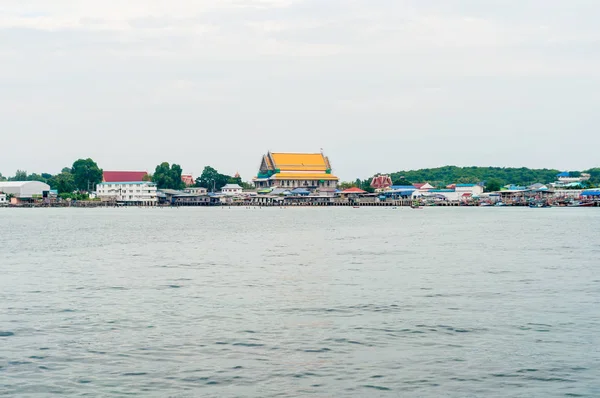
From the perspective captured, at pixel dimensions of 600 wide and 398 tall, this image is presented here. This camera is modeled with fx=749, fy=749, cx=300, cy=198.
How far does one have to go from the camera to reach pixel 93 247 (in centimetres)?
4200

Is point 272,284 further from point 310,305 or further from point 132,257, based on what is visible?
point 132,257

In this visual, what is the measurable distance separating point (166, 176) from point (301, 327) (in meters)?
158

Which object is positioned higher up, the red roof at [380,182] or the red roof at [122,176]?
the red roof at [122,176]

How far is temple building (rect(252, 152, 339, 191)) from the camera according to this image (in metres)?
189

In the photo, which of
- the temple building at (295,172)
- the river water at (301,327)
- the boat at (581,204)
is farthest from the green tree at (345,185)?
the river water at (301,327)

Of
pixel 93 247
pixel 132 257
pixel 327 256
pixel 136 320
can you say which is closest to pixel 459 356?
pixel 136 320

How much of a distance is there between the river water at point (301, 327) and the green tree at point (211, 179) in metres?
145

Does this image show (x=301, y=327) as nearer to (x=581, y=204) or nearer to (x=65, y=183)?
(x=581, y=204)

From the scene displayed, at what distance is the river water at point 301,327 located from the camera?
41.8 ft

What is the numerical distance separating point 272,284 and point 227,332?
820 cm

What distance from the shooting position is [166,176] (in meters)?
172

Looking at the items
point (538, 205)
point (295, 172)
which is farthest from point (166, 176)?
point (538, 205)

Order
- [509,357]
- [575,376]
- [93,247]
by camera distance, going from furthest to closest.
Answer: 1. [93,247]
2. [509,357]
3. [575,376]

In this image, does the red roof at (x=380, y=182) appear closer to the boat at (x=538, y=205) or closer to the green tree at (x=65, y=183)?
the boat at (x=538, y=205)
